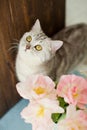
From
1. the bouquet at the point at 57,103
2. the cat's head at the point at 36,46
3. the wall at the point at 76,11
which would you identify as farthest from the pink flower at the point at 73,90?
the wall at the point at 76,11

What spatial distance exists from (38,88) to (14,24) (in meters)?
0.33

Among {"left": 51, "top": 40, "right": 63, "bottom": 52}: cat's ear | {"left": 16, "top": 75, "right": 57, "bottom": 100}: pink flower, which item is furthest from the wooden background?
{"left": 16, "top": 75, "right": 57, "bottom": 100}: pink flower

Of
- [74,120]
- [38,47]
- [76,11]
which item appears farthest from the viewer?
[76,11]

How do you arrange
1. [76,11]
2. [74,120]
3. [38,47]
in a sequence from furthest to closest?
[76,11] < [38,47] < [74,120]

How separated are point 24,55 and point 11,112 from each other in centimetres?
25

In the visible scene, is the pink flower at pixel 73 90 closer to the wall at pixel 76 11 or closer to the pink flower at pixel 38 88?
the pink flower at pixel 38 88

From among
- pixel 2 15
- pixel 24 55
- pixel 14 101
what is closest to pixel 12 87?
pixel 14 101

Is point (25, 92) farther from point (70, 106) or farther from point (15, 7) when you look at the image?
point (15, 7)

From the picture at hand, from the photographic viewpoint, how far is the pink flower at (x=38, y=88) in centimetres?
46

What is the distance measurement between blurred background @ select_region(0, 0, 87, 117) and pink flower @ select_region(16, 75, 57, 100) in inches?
11.3

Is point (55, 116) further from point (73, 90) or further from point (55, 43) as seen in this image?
point (55, 43)

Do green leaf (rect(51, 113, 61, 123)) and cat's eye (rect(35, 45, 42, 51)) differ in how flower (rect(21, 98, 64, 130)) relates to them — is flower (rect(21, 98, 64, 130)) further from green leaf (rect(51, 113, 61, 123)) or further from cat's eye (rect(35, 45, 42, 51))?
cat's eye (rect(35, 45, 42, 51))

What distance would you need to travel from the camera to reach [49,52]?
0.71m

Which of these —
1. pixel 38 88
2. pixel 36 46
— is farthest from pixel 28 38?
pixel 38 88
